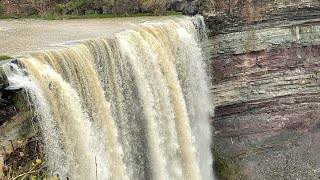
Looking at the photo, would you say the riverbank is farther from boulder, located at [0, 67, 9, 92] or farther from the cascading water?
boulder, located at [0, 67, 9, 92]

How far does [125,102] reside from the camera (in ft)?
41.5

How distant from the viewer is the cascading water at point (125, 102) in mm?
9453

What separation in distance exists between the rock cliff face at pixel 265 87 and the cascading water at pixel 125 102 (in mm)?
1138

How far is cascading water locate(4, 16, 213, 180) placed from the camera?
9.45m

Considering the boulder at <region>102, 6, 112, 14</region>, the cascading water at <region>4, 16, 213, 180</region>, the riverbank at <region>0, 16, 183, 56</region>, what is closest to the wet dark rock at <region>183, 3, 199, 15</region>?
the cascading water at <region>4, 16, 213, 180</region>

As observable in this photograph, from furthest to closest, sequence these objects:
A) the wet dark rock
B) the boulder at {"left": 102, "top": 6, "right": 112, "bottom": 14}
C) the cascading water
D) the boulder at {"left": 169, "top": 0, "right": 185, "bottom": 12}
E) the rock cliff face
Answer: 1. the boulder at {"left": 102, "top": 6, "right": 112, "bottom": 14}
2. the boulder at {"left": 169, "top": 0, "right": 185, "bottom": 12}
3. the wet dark rock
4. the rock cliff face
5. the cascading water

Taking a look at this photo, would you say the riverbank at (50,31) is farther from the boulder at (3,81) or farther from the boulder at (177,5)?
the boulder at (3,81)

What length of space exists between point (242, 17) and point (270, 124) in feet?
15.2

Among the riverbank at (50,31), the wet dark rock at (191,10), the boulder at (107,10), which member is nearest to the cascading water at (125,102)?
the wet dark rock at (191,10)

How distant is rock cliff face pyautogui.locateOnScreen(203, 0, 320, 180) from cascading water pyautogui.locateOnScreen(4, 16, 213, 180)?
1138 mm

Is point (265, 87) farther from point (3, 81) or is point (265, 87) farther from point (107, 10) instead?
point (3, 81)

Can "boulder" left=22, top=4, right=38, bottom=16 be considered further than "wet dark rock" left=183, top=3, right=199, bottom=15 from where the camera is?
Yes

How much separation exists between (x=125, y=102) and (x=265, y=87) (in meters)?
8.69

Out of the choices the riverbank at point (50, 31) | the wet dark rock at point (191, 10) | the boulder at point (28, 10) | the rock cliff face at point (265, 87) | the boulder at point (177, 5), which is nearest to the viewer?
the riverbank at point (50, 31)
